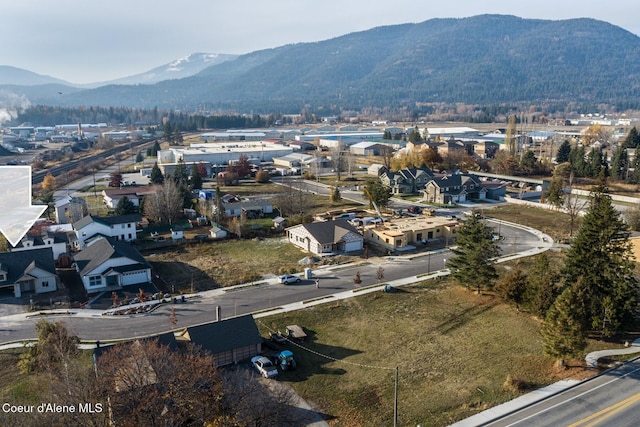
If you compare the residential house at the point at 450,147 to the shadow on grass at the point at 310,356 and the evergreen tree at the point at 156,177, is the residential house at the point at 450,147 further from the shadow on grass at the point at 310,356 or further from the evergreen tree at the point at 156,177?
the shadow on grass at the point at 310,356

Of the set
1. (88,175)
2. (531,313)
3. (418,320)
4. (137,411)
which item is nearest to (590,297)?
(531,313)

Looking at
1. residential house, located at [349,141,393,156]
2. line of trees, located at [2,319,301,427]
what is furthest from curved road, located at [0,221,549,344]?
residential house, located at [349,141,393,156]

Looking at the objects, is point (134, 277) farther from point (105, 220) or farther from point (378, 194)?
point (378, 194)

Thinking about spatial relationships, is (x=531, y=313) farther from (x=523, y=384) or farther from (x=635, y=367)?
(x=523, y=384)

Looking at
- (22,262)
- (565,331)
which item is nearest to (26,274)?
(22,262)

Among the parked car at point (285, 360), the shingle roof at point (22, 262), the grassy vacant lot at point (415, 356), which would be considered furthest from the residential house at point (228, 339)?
the shingle roof at point (22, 262)

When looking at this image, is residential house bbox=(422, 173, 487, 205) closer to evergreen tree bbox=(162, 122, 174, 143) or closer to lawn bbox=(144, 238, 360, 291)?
lawn bbox=(144, 238, 360, 291)
